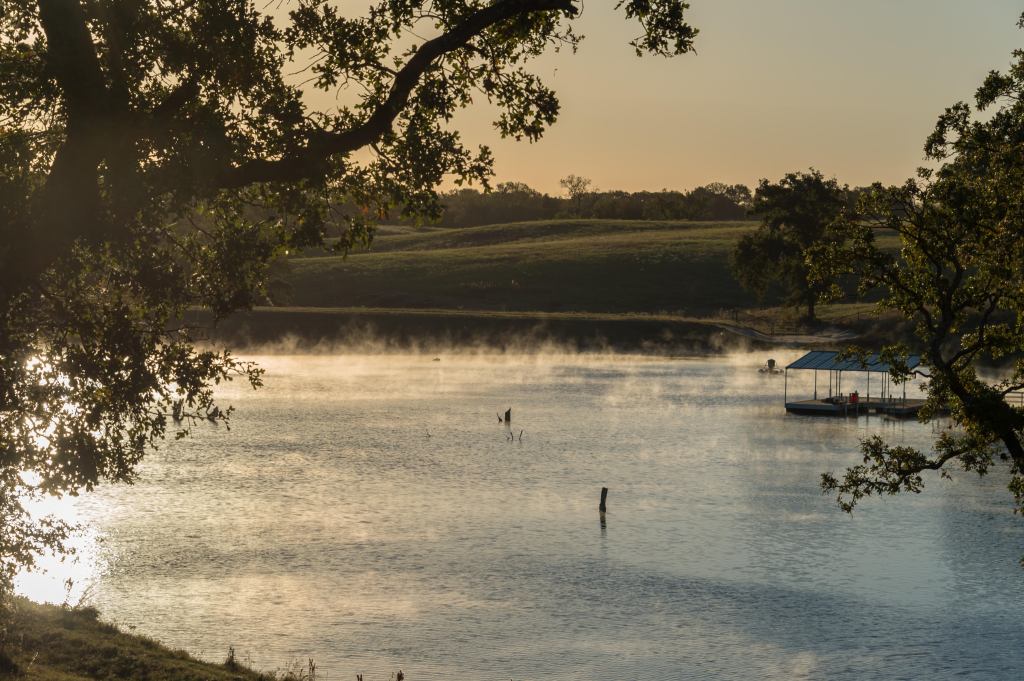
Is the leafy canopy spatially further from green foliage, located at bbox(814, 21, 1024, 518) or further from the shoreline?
the shoreline

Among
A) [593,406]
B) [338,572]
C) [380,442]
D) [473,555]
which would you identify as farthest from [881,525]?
[593,406]

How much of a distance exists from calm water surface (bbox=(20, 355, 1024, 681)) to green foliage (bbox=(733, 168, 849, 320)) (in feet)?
257

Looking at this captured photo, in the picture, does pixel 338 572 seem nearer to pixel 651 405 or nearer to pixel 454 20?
pixel 454 20

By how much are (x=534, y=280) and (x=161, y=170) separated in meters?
155

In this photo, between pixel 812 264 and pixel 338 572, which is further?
pixel 338 572

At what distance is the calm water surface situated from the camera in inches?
1196

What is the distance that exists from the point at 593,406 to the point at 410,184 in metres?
70.2

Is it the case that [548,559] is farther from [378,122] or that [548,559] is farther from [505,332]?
[505,332]

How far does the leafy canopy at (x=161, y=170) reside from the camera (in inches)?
719

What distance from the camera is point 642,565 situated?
130ft

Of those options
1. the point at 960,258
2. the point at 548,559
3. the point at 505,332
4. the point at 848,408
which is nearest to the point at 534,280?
the point at 505,332

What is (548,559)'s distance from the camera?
40.2 metres

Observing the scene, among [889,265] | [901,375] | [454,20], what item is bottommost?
[901,375]

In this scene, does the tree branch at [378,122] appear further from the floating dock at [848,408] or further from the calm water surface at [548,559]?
the floating dock at [848,408]
